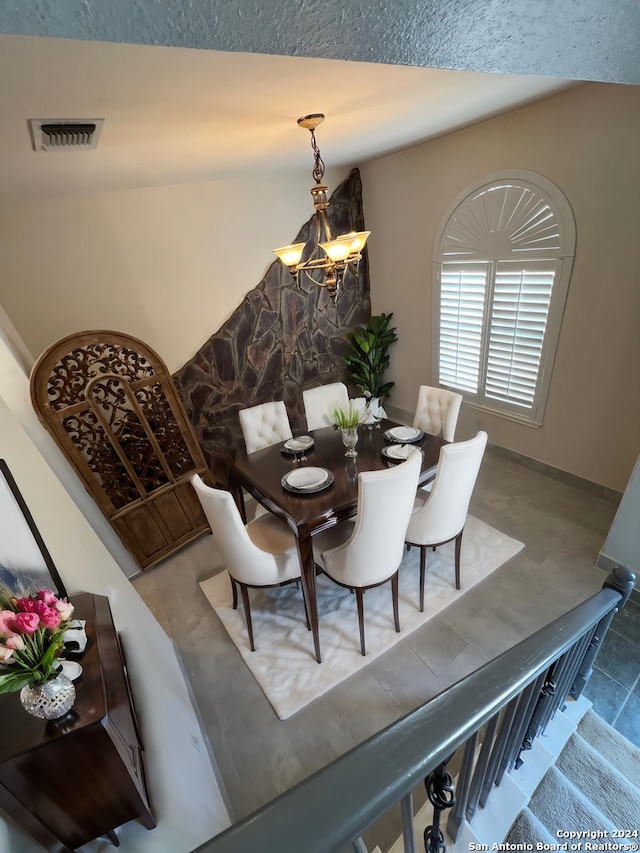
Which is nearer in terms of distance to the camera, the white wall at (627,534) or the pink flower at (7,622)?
the pink flower at (7,622)

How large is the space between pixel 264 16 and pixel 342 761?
44.0 inches

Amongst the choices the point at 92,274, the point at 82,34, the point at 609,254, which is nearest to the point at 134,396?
the point at 92,274

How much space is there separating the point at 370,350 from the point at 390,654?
314 centimetres

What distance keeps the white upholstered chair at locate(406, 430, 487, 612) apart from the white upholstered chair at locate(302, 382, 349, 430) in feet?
4.08

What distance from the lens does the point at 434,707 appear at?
614 millimetres

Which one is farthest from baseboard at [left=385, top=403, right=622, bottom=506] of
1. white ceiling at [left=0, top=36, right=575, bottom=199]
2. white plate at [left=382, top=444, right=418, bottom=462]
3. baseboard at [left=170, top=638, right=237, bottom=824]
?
baseboard at [left=170, top=638, right=237, bottom=824]

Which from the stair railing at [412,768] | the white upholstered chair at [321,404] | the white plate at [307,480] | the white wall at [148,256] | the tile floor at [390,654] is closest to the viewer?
the stair railing at [412,768]

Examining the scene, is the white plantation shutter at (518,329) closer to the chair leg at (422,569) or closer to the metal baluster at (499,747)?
the chair leg at (422,569)

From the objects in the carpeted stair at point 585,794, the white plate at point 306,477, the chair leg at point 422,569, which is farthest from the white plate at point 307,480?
the carpeted stair at point 585,794

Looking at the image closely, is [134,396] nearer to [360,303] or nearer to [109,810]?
[109,810]

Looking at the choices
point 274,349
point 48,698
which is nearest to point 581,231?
point 274,349

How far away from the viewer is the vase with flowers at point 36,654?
76cm

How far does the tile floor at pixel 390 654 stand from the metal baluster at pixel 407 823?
3.71 ft

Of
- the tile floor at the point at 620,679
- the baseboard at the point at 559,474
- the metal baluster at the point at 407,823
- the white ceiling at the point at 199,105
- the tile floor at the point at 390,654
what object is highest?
the white ceiling at the point at 199,105
